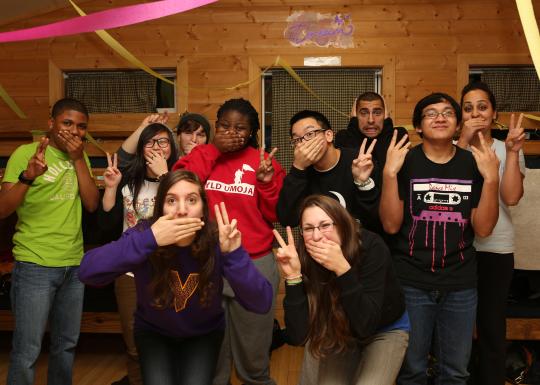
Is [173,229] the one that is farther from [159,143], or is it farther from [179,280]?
[159,143]

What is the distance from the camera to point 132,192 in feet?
8.10

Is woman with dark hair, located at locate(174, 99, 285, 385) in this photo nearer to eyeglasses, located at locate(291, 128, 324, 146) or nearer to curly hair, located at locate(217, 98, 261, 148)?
curly hair, located at locate(217, 98, 261, 148)

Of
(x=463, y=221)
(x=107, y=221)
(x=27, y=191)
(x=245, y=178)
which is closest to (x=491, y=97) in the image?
(x=463, y=221)

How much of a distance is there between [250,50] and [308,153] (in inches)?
94.5

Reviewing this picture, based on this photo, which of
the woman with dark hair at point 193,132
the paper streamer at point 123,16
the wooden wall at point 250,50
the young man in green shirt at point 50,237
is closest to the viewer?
the paper streamer at point 123,16

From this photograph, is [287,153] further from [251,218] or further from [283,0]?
[251,218]

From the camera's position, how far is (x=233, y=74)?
4293mm

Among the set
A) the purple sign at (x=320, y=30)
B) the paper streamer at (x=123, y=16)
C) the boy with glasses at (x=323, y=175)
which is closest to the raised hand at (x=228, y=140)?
the boy with glasses at (x=323, y=175)

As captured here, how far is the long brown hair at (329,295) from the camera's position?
5.91 ft

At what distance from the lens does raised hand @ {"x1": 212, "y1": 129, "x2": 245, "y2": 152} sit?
92.8 inches

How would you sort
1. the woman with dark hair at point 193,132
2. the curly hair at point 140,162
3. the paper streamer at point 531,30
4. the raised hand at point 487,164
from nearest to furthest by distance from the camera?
the paper streamer at point 531,30
the raised hand at point 487,164
the curly hair at point 140,162
the woman with dark hair at point 193,132

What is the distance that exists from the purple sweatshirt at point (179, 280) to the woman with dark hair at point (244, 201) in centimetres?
43

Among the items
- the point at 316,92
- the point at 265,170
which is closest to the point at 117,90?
the point at 316,92

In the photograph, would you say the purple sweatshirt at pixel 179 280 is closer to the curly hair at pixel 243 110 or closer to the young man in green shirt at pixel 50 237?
the young man in green shirt at pixel 50 237
